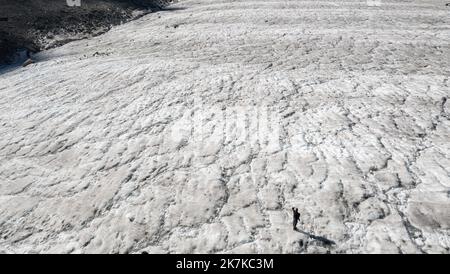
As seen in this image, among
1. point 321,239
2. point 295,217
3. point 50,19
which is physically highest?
point 50,19

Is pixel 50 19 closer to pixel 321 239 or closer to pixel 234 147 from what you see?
pixel 234 147

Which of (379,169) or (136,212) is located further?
(379,169)

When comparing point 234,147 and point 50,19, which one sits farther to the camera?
point 50,19

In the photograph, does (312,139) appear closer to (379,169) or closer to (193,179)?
(379,169)

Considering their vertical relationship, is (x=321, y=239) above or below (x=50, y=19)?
below

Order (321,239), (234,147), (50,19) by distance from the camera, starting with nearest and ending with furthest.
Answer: (321,239) < (234,147) < (50,19)

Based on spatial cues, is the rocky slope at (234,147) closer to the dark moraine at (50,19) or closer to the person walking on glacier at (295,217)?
the person walking on glacier at (295,217)

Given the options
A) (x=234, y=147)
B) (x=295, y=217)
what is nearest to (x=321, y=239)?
(x=295, y=217)
